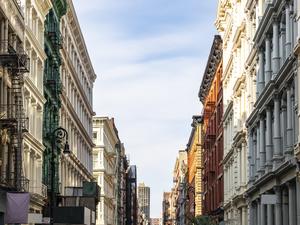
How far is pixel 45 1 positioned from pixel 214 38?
112 feet

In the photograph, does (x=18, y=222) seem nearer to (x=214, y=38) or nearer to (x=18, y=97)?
(x=18, y=97)

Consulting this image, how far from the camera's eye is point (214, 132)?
9744 cm

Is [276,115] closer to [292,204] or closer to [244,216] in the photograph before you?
[292,204]

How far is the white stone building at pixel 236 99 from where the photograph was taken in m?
61.5

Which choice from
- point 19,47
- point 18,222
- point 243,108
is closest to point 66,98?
point 243,108

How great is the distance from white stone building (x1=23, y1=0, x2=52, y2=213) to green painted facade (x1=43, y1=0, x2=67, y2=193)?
322cm

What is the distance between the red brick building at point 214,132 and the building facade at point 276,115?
3290 centimetres

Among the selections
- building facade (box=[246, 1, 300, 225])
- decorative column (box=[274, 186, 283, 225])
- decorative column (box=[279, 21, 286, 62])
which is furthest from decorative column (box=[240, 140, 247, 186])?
decorative column (box=[279, 21, 286, 62])

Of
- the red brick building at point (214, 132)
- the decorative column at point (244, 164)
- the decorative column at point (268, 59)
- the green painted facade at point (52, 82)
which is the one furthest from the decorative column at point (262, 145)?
the red brick building at point (214, 132)

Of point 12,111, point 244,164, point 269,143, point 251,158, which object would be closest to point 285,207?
point 269,143

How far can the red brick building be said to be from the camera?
8958 centimetres

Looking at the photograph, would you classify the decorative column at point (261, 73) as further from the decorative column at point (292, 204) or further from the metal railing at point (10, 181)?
the metal railing at point (10, 181)

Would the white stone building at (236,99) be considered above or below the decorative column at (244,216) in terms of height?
above

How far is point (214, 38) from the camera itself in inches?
3666
